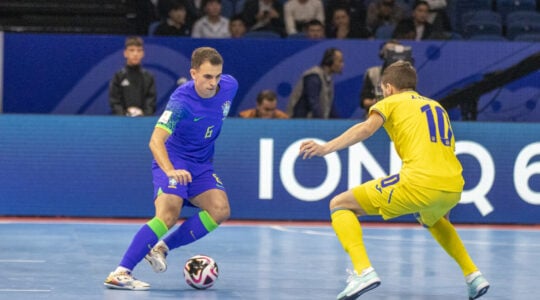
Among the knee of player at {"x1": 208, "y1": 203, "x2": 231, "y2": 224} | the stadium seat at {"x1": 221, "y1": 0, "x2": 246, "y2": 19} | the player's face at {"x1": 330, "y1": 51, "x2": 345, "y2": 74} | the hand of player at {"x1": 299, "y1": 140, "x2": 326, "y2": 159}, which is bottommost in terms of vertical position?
the knee of player at {"x1": 208, "y1": 203, "x2": 231, "y2": 224}

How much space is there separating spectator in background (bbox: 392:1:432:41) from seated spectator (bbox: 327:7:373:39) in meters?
0.48

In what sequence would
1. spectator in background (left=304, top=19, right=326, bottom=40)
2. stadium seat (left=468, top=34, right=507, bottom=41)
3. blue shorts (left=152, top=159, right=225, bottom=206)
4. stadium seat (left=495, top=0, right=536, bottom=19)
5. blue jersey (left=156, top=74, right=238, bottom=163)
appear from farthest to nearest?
stadium seat (left=495, top=0, right=536, bottom=19), stadium seat (left=468, top=34, right=507, bottom=41), spectator in background (left=304, top=19, right=326, bottom=40), blue shorts (left=152, top=159, right=225, bottom=206), blue jersey (left=156, top=74, right=238, bottom=163)

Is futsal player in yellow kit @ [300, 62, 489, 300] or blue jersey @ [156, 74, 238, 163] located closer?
futsal player in yellow kit @ [300, 62, 489, 300]

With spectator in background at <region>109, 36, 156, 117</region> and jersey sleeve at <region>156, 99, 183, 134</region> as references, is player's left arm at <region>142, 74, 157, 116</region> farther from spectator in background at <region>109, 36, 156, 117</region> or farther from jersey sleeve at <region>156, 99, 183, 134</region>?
jersey sleeve at <region>156, 99, 183, 134</region>

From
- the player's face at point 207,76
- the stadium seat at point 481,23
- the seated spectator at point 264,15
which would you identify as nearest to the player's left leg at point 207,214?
the player's face at point 207,76

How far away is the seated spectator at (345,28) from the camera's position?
15508 mm

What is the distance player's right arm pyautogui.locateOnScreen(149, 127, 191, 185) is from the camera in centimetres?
799

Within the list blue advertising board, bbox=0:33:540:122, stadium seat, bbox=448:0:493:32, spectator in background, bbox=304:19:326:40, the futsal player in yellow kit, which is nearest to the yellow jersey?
the futsal player in yellow kit

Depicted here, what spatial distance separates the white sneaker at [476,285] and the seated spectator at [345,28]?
25.7 ft

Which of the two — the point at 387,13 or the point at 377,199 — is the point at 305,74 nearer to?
the point at 387,13

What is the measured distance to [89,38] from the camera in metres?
14.6

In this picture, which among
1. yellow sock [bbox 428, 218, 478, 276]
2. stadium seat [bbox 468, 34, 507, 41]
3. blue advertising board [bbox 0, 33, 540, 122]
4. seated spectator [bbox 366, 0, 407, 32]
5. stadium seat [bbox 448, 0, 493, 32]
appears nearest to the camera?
yellow sock [bbox 428, 218, 478, 276]

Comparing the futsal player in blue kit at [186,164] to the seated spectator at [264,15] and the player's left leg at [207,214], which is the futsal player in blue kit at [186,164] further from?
the seated spectator at [264,15]

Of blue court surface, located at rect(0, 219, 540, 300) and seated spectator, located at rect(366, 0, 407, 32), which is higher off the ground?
seated spectator, located at rect(366, 0, 407, 32)
